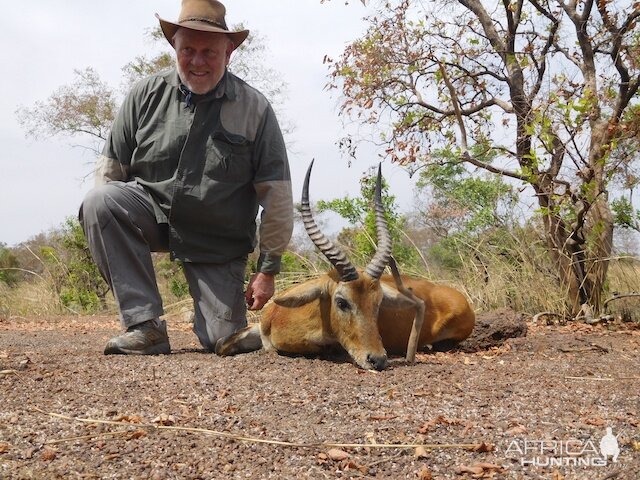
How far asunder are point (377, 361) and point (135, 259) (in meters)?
2.05

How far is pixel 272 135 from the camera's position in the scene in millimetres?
5453

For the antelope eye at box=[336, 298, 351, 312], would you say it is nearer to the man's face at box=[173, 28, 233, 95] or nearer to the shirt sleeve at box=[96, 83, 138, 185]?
the man's face at box=[173, 28, 233, 95]

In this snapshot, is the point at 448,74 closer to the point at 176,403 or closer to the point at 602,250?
the point at 602,250

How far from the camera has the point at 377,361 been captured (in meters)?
4.64

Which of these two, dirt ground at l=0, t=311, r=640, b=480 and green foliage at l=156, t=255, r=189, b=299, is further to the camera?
green foliage at l=156, t=255, r=189, b=299

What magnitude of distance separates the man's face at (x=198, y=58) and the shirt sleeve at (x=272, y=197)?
55 centimetres

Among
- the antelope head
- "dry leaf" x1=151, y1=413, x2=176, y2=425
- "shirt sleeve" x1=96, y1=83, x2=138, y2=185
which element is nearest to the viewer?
"dry leaf" x1=151, y1=413, x2=176, y2=425

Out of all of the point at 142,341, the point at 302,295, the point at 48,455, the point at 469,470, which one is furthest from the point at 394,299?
the point at 48,455

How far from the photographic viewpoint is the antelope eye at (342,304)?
5.00 meters

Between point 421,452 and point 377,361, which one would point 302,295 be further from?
point 421,452

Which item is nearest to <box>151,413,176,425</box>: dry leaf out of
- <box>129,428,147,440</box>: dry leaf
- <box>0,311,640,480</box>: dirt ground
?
<box>0,311,640,480</box>: dirt ground

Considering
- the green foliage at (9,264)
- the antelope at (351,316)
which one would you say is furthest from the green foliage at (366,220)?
the green foliage at (9,264)

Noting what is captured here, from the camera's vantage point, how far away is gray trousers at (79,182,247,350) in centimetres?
523

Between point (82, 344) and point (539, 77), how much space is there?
6274mm
